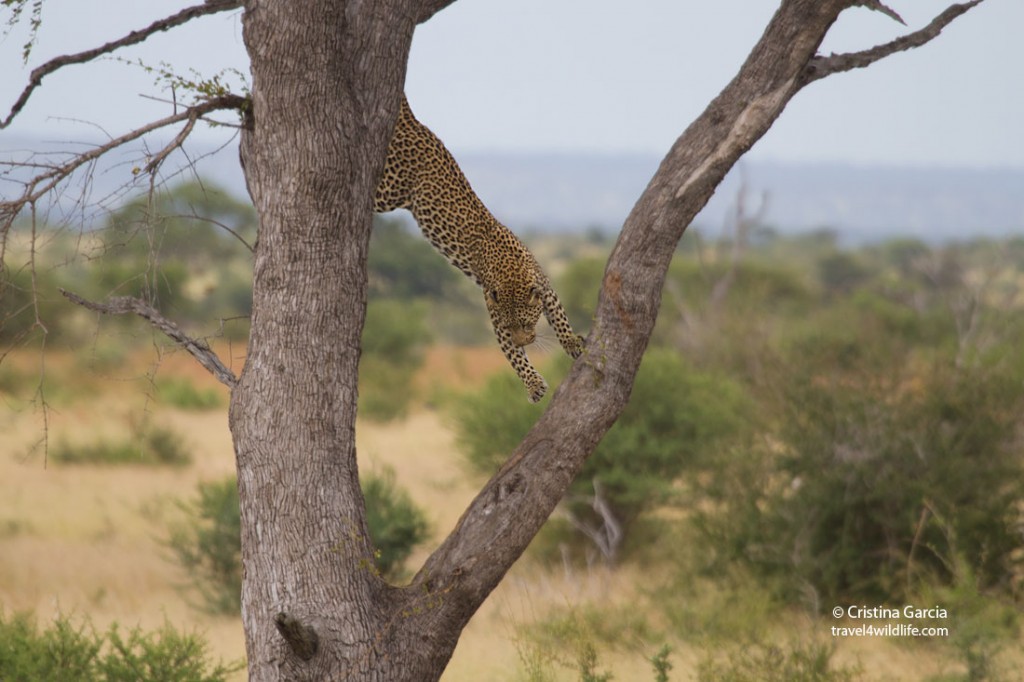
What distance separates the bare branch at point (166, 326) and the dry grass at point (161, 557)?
29 cm

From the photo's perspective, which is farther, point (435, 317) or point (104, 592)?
point (435, 317)

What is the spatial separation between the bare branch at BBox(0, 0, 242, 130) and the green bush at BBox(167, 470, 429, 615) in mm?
5511

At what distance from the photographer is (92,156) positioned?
14.4ft

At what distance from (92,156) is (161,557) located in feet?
23.2

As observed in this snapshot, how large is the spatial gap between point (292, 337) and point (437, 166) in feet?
3.95

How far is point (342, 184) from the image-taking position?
4.32 metres

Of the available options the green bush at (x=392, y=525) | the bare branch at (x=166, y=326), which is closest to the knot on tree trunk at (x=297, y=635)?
the bare branch at (x=166, y=326)

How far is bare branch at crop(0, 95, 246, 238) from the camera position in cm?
429

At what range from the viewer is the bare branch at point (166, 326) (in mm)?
4418

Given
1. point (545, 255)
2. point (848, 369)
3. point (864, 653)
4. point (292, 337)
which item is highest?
point (545, 255)

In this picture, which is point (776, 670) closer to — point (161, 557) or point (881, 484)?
point (881, 484)

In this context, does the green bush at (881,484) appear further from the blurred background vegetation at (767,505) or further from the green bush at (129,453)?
the green bush at (129,453)

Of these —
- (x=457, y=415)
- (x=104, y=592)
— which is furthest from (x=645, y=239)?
(x=457, y=415)

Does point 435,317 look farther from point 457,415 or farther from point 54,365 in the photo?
point 457,415
